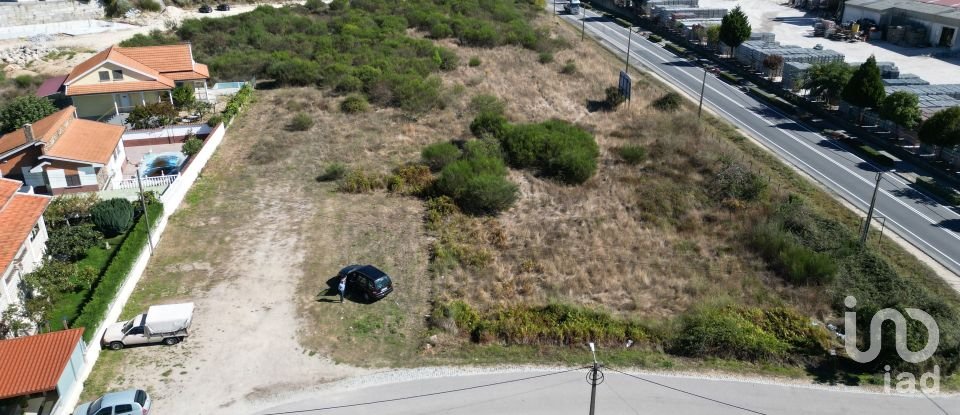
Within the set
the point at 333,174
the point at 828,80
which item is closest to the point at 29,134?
the point at 333,174

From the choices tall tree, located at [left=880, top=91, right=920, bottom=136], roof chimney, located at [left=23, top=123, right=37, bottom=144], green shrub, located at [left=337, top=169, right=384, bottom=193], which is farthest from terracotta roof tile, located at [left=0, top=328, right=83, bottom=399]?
tall tree, located at [left=880, top=91, right=920, bottom=136]

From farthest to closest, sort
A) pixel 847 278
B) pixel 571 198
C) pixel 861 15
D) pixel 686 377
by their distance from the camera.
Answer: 1. pixel 861 15
2. pixel 571 198
3. pixel 847 278
4. pixel 686 377

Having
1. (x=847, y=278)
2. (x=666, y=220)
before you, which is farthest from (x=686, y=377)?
(x=666, y=220)

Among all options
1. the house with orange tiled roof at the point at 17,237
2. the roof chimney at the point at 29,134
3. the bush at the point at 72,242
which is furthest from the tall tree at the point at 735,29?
the house with orange tiled roof at the point at 17,237

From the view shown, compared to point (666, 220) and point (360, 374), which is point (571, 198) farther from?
point (360, 374)

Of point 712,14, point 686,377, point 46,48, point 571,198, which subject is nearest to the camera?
point 686,377

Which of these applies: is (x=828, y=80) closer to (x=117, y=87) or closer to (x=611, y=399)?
(x=611, y=399)

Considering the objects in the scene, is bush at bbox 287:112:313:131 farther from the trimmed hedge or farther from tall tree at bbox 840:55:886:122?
tall tree at bbox 840:55:886:122
